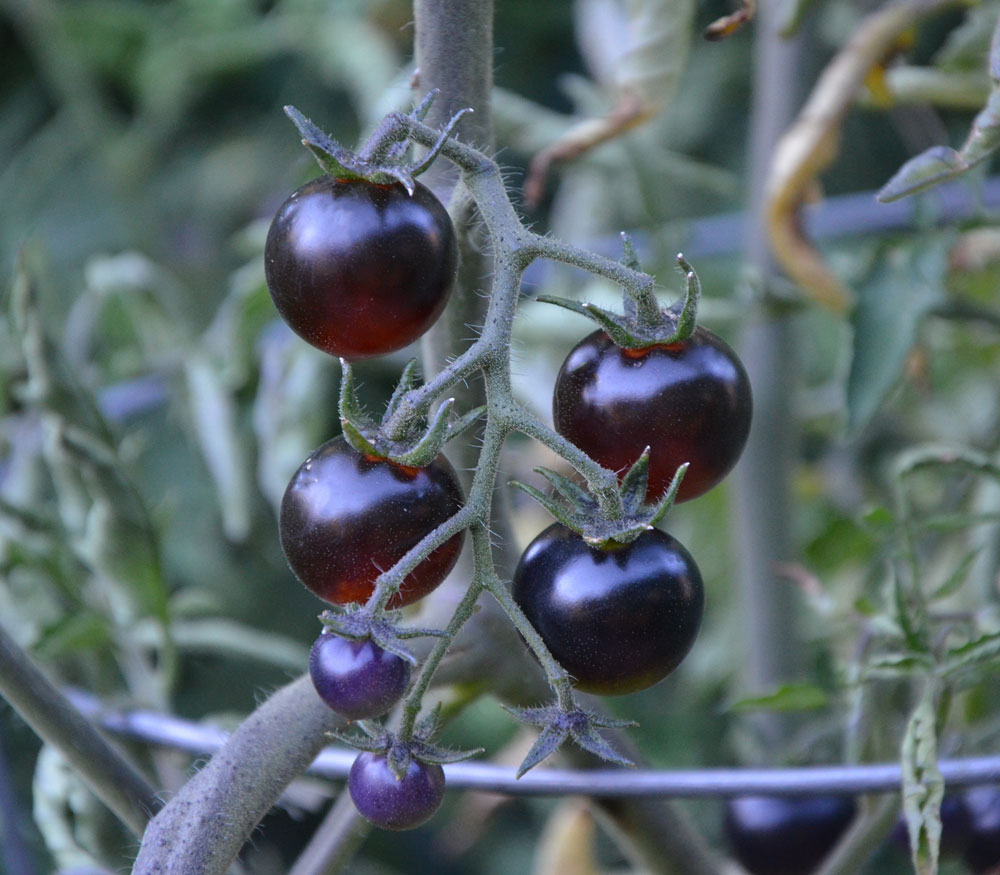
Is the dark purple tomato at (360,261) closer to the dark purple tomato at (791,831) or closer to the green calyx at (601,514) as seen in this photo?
the green calyx at (601,514)

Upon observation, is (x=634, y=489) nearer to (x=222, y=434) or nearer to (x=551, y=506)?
(x=551, y=506)

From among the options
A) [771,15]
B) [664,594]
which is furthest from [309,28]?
[664,594]

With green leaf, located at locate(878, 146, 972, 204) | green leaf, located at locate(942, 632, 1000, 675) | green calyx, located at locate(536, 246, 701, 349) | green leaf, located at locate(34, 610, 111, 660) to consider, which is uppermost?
green calyx, located at locate(536, 246, 701, 349)

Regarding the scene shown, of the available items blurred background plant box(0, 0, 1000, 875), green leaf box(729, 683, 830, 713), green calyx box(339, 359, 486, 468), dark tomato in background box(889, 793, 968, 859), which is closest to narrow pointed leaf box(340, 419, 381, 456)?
green calyx box(339, 359, 486, 468)

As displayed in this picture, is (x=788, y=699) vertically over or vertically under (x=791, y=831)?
over

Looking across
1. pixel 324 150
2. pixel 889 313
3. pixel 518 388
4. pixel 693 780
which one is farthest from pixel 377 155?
pixel 518 388

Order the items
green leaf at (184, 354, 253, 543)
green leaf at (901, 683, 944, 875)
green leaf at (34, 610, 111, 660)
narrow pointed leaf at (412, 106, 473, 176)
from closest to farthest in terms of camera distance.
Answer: narrow pointed leaf at (412, 106, 473, 176) → green leaf at (901, 683, 944, 875) → green leaf at (34, 610, 111, 660) → green leaf at (184, 354, 253, 543)

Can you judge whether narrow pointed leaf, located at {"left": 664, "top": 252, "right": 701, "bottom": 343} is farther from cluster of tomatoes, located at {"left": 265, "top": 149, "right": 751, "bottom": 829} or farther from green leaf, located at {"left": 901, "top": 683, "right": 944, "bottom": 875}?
green leaf, located at {"left": 901, "top": 683, "right": 944, "bottom": 875}
